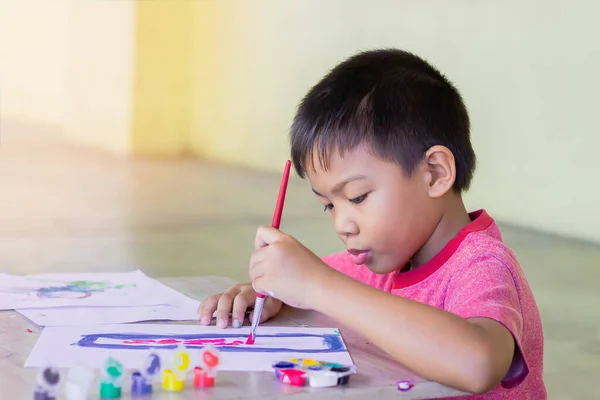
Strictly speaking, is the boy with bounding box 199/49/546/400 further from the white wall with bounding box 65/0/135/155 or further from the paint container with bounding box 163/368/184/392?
the white wall with bounding box 65/0/135/155

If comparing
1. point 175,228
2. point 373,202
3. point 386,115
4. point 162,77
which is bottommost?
point 175,228

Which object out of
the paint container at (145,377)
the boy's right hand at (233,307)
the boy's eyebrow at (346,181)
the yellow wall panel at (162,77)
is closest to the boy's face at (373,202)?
the boy's eyebrow at (346,181)

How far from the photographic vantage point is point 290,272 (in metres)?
0.95

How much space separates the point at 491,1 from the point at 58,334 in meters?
4.30

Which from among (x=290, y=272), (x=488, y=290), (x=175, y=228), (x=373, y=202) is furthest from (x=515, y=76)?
(x=290, y=272)

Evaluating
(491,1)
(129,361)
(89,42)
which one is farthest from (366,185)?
(89,42)

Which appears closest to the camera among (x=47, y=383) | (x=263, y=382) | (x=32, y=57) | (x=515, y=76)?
(x=47, y=383)

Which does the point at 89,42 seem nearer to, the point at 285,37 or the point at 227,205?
the point at 285,37

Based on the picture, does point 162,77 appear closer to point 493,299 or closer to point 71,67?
point 71,67

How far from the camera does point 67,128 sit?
301 inches

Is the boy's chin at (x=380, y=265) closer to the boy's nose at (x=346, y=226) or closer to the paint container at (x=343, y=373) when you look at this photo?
the boy's nose at (x=346, y=226)

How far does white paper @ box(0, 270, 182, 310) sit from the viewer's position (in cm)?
119

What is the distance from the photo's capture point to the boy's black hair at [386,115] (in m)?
1.16

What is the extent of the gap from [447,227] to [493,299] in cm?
25
